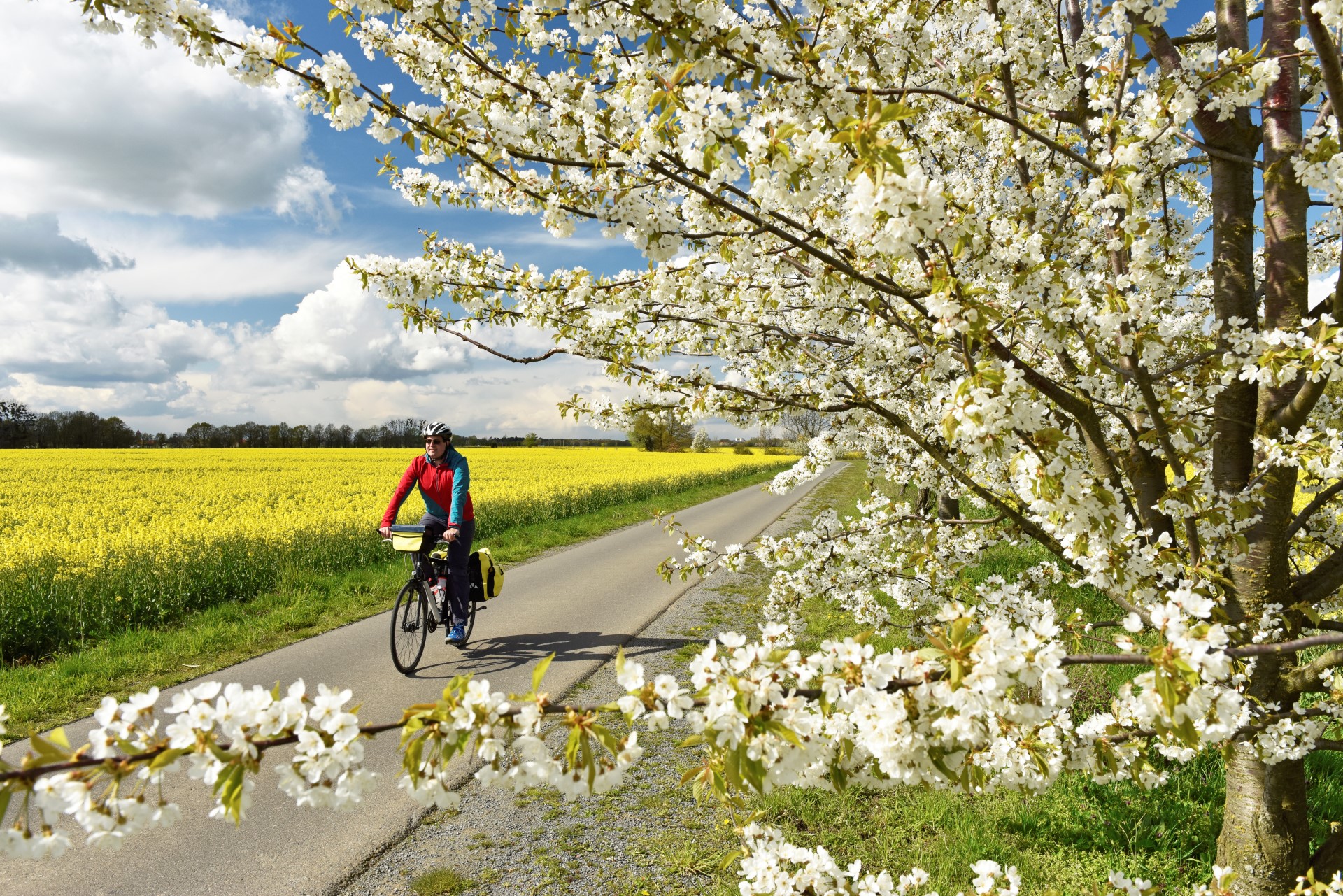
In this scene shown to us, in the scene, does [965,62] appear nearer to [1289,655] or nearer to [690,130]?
[690,130]

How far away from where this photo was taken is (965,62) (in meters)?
3.68

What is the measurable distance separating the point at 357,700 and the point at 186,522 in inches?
357

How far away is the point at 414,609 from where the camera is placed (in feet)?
20.9

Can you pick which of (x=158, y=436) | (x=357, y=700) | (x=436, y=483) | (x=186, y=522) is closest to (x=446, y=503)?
(x=436, y=483)

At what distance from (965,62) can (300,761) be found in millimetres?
4362

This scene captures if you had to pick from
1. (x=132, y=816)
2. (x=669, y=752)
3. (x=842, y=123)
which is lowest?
(x=669, y=752)

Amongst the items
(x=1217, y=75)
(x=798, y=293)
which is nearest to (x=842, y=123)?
(x=1217, y=75)

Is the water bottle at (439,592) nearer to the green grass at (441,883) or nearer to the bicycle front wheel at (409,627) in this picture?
the bicycle front wheel at (409,627)

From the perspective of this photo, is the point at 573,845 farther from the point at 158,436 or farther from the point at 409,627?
the point at 158,436

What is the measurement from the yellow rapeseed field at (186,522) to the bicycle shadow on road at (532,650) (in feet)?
13.8

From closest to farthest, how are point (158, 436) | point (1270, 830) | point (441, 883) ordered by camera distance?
point (1270, 830) → point (441, 883) → point (158, 436)

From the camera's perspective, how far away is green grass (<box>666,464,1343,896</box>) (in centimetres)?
339

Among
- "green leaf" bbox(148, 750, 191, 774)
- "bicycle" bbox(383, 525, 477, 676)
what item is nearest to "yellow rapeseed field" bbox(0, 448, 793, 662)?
"bicycle" bbox(383, 525, 477, 676)

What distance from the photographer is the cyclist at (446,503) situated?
6.63m
